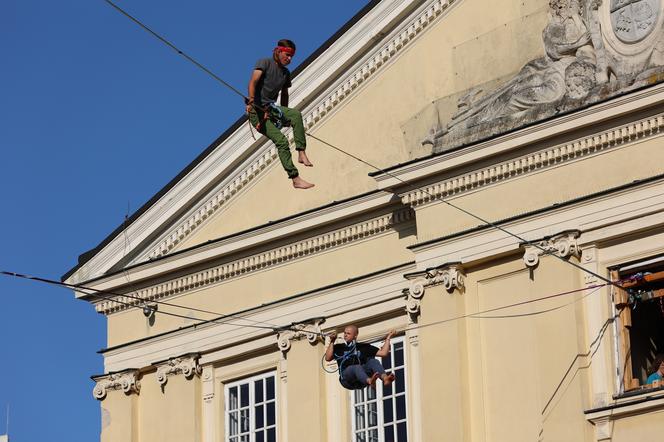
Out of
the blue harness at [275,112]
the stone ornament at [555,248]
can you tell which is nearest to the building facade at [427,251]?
the stone ornament at [555,248]

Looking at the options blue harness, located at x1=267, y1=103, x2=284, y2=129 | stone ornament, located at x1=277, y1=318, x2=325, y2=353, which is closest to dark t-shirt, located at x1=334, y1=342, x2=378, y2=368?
blue harness, located at x1=267, y1=103, x2=284, y2=129

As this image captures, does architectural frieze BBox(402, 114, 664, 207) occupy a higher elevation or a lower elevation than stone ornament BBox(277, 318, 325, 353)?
higher

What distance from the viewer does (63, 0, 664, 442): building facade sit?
28.6m

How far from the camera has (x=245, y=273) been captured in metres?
32.8

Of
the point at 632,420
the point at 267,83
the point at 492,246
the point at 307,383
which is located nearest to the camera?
the point at 267,83

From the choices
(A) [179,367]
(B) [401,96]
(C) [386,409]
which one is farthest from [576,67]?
(A) [179,367]

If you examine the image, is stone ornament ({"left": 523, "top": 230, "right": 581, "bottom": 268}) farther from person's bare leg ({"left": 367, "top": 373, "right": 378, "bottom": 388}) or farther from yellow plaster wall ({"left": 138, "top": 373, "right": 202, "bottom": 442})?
yellow plaster wall ({"left": 138, "top": 373, "right": 202, "bottom": 442})

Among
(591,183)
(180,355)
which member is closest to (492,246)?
(591,183)

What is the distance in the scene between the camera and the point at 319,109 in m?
32.3

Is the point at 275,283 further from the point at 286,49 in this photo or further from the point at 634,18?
the point at 286,49

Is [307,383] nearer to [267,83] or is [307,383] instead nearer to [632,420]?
[632,420]

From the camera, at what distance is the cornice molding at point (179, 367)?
32906mm

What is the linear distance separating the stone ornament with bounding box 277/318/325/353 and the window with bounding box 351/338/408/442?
1099mm

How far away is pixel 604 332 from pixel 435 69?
4819 mm
